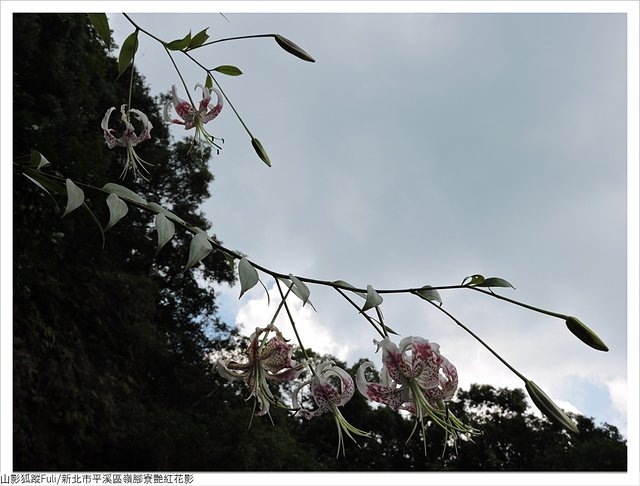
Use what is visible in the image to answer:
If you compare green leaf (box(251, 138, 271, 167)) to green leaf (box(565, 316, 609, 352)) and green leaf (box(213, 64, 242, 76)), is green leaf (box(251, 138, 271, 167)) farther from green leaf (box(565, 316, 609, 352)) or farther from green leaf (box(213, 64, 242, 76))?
green leaf (box(565, 316, 609, 352))

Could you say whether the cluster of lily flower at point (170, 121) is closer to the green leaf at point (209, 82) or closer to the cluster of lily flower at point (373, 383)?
the green leaf at point (209, 82)

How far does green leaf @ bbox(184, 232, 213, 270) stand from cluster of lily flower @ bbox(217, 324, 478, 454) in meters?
0.06

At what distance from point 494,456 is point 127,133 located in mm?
5617

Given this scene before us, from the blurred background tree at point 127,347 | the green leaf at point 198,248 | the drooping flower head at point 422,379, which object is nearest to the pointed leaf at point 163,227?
the green leaf at point 198,248

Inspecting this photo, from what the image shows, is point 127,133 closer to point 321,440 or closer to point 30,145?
point 30,145

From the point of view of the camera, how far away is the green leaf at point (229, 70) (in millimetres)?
460

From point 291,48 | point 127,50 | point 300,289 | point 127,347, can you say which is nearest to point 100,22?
point 127,50

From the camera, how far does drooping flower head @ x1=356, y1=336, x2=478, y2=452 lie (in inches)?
13.3

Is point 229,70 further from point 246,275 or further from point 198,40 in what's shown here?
point 246,275

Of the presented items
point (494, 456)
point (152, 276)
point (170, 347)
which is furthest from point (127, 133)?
point (494, 456)

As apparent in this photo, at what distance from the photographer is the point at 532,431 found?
18.7 ft

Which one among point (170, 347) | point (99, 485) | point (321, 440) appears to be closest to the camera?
point (99, 485)

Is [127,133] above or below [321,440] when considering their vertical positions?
below

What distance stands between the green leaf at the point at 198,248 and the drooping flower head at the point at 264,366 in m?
0.06
